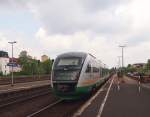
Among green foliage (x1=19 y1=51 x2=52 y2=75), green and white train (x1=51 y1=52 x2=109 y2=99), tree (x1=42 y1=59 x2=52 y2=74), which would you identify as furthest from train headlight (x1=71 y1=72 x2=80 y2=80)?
tree (x1=42 y1=59 x2=52 y2=74)

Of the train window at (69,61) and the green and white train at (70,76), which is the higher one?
the train window at (69,61)

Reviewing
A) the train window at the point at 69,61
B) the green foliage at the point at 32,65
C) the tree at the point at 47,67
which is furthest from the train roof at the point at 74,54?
the tree at the point at 47,67

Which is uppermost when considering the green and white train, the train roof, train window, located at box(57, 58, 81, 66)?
the train roof

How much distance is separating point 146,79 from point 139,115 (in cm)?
3967

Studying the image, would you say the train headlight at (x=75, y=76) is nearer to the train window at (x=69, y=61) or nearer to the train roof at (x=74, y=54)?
the train window at (x=69, y=61)

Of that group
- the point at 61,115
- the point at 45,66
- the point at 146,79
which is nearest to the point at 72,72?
the point at 61,115

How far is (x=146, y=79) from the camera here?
173 ft

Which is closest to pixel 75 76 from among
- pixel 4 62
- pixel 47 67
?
pixel 47 67

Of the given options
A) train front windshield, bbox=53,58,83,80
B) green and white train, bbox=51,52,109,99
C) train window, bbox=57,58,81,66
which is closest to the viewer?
green and white train, bbox=51,52,109,99

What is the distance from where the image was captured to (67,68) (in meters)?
20.5

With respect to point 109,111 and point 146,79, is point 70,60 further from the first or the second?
point 146,79

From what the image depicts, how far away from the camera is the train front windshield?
20.2m

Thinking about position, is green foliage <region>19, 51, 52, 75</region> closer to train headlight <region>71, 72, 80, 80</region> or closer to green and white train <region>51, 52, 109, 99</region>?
green and white train <region>51, 52, 109, 99</region>

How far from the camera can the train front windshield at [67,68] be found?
20.2 m
